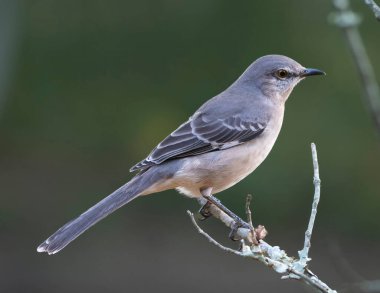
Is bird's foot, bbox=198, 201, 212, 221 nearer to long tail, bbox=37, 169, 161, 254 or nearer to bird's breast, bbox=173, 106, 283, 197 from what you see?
bird's breast, bbox=173, 106, 283, 197

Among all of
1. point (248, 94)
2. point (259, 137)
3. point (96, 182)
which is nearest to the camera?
point (259, 137)

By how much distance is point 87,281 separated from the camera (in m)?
9.42

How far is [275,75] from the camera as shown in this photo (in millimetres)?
5180

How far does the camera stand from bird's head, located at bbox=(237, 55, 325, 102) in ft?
16.7

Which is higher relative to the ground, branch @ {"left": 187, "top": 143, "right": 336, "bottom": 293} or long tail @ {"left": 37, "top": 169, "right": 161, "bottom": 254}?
long tail @ {"left": 37, "top": 169, "right": 161, "bottom": 254}

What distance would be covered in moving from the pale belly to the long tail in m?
0.20

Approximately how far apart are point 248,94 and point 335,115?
387 cm

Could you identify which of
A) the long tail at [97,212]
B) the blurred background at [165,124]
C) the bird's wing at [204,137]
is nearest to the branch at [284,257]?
the long tail at [97,212]

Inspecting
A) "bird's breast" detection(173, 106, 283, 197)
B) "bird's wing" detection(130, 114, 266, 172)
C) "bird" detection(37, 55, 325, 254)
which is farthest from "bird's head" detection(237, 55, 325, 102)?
"bird's breast" detection(173, 106, 283, 197)

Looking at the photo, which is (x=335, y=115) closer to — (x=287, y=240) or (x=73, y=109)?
(x=287, y=240)

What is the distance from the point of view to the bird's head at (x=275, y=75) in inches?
201

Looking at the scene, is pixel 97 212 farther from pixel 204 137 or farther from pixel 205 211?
pixel 204 137

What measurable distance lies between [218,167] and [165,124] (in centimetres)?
449

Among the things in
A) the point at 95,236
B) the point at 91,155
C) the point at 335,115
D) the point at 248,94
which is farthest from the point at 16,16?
the point at 248,94
